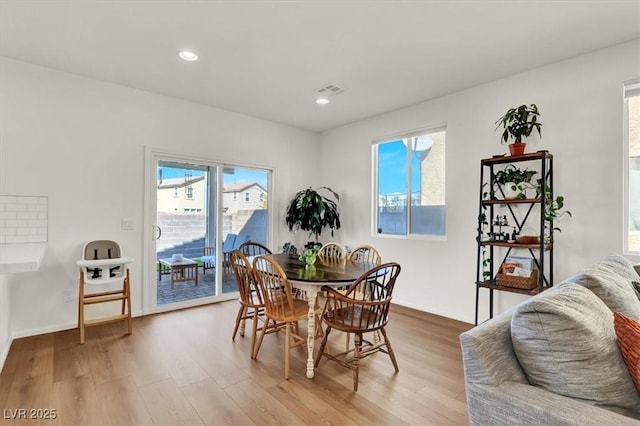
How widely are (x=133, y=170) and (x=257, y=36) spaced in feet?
7.32

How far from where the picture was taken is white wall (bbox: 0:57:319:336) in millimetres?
3070

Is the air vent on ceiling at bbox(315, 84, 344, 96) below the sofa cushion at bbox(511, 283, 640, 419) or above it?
above

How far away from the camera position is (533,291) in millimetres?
2824

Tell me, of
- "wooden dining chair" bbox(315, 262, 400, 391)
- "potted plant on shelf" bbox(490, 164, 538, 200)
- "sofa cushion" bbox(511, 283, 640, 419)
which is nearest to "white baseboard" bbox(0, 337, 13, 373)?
"wooden dining chair" bbox(315, 262, 400, 391)

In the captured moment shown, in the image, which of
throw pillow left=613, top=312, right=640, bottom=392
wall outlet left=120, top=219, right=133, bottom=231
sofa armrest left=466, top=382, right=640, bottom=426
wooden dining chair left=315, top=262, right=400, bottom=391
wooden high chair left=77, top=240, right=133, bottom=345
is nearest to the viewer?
sofa armrest left=466, top=382, right=640, bottom=426

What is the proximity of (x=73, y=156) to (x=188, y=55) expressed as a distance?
1701 millimetres

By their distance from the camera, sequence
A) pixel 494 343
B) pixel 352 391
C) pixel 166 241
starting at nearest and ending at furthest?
1. pixel 494 343
2. pixel 352 391
3. pixel 166 241

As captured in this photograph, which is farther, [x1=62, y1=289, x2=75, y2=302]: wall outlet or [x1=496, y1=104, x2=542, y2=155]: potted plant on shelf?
[x1=62, y1=289, x2=75, y2=302]: wall outlet

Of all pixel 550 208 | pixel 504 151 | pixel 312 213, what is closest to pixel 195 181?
pixel 312 213

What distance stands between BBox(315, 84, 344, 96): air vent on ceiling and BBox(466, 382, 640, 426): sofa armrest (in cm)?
333

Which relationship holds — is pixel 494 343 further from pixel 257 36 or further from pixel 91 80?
pixel 91 80

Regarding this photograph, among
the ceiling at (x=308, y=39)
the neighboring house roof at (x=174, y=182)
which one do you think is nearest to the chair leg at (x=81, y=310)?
the neighboring house roof at (x=174, y=182)

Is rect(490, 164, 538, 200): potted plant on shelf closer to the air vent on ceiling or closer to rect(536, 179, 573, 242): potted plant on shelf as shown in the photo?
rect(536, 179, 573, 242): potted plant on shelf

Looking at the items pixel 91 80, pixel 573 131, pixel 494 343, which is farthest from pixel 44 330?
pixel 573 131
